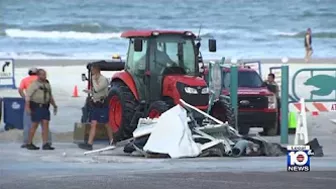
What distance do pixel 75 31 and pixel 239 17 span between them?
731 inches

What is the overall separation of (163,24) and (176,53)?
55309mm

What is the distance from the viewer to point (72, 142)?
1873 centimetres

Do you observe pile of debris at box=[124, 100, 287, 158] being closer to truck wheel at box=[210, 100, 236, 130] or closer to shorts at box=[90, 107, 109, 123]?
shorts at box=[90, 107, 109, 123]

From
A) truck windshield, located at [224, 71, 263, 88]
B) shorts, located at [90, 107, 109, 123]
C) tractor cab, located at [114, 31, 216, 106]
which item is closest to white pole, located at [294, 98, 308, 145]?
tractor cab, located at [114, 31, 216, 106]

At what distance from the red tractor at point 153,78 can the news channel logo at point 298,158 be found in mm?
4422

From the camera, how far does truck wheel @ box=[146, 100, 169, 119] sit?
17641 millimetres

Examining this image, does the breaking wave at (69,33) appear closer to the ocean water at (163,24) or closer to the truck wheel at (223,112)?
the ocean water at (163,24)

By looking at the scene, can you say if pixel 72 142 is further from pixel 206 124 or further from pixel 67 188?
pixel 67 188

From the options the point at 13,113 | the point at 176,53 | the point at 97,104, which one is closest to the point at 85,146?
the point at 97,104

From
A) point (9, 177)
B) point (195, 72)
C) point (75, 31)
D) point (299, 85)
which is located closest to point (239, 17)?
point (75, 31)

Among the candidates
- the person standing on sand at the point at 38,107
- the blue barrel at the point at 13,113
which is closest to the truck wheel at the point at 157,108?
the person standing on sand at the point at 38,107

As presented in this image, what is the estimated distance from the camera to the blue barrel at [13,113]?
19.2 meters

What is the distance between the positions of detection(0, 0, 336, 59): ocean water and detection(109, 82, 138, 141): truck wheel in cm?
2765

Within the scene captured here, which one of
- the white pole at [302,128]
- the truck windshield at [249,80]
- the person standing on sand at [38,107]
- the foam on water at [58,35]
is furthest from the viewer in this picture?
the foam on water at [58,35]
